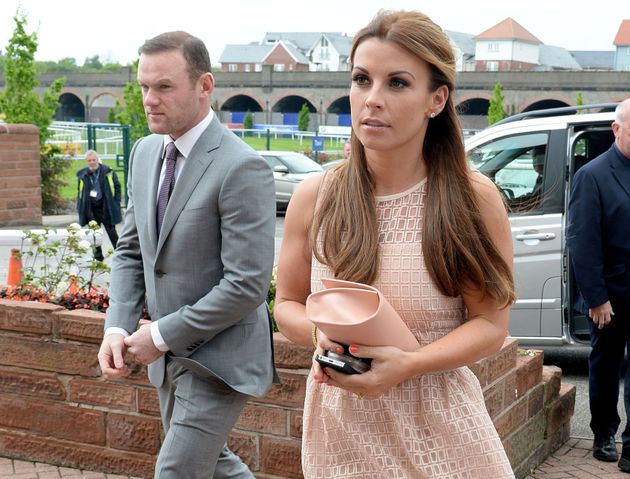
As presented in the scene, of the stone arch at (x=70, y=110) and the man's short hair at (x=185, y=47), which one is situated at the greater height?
the man's short hair at (x=185, y=47)

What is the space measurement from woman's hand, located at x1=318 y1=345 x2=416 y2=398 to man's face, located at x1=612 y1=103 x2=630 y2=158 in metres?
3.87

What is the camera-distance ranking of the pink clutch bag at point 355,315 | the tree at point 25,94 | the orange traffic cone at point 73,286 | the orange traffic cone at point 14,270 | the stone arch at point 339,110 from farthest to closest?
the stone arch at point 339,110 → the tree at point 25,94 → the orange traffic cone at point 14,270 → the orange traffic cone at point 73,286 → the pink clutch bag at point 355,315

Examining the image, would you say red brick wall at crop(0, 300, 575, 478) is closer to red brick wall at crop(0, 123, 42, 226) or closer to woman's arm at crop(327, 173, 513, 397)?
woman's arm at crop(327, 173, 513, 397)

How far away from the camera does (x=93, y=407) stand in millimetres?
4949

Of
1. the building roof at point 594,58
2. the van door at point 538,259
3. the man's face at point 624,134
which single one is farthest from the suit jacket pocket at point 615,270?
the building roof at point 594,58

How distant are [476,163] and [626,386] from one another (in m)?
3.05

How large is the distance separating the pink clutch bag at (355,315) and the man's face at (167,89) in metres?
1.34

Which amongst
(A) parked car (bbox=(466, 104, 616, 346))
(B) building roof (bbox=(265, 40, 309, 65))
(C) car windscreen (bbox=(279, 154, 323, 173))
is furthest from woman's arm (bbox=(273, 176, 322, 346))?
(B) building roof (bbox=(265, 40, 309, 65))

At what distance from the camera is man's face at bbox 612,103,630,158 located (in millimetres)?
5500

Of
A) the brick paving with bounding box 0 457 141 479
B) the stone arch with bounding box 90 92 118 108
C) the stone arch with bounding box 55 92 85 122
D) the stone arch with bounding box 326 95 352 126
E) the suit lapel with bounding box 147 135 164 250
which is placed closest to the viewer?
the suit lapel with bounding box 147 135 164 250

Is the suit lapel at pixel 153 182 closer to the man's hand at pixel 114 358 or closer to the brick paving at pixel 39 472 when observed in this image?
the man's hand at pixel 114 358

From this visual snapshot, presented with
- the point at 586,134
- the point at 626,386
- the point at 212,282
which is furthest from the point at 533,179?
the point at 212,282

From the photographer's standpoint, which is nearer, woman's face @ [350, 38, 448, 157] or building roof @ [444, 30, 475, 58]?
woman's face @ [350, 38, 448, 157]

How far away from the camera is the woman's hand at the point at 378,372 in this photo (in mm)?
2064
